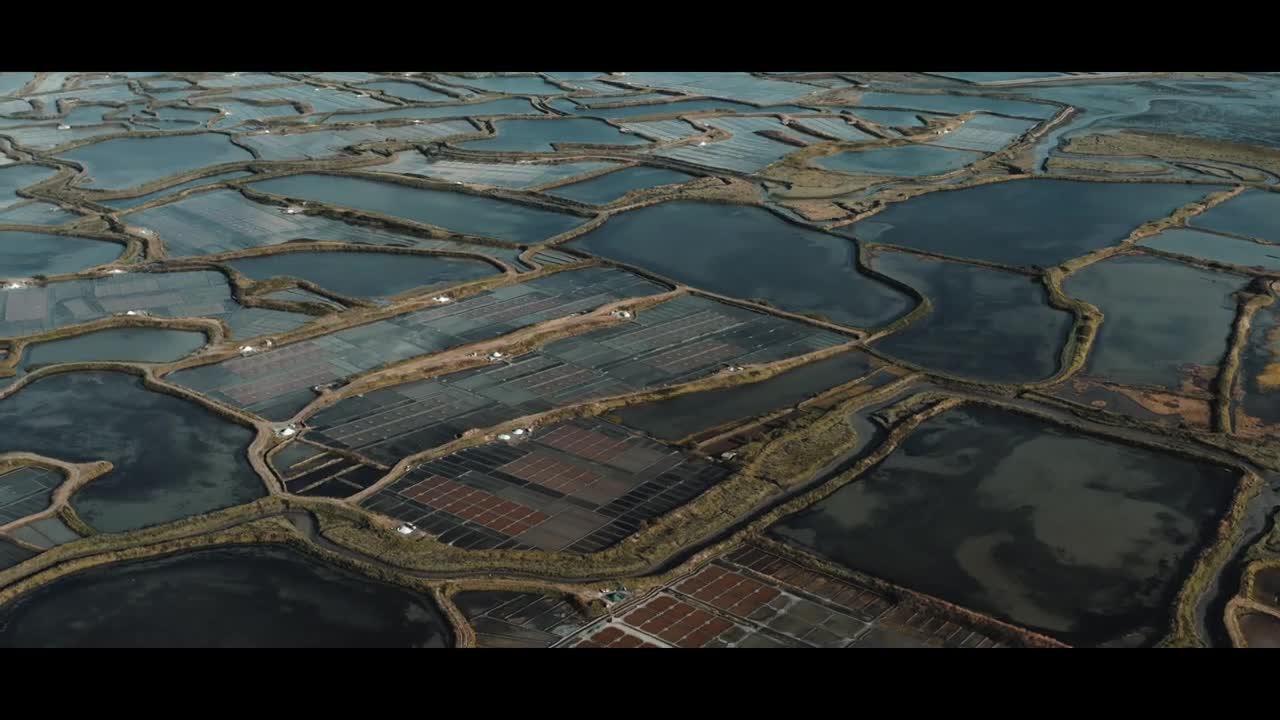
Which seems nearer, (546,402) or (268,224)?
(546,402)

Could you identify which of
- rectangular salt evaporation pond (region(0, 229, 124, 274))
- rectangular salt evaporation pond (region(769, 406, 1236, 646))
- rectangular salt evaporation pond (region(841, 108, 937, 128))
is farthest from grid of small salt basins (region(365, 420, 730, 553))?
rectangular salt evaporation pond (region(841, 108, 937, 128))

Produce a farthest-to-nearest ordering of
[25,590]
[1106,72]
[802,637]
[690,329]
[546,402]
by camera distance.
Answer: [1106,72], [690,329], [546,402], [25,590], [802,637]

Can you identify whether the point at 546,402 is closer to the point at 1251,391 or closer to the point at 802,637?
the point at 802,637

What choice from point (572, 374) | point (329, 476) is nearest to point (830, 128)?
point (572, 374)

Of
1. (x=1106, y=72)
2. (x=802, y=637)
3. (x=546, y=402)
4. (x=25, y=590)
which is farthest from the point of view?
(x=1106, y=72)

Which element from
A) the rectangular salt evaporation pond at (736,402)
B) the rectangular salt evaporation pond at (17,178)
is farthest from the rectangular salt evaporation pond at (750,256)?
the rectangular salt evaporation pond at (17,178)

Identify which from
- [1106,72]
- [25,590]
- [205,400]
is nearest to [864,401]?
[205,400]
